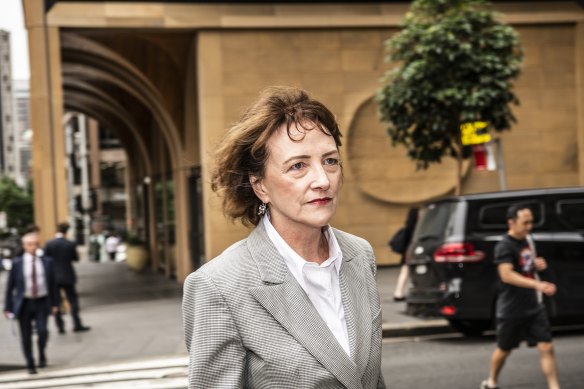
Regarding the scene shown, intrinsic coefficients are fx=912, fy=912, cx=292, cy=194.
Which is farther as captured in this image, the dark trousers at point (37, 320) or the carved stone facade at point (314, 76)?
the carved stone facade at point (314, 76)

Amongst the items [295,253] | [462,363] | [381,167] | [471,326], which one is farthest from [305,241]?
[381,167]

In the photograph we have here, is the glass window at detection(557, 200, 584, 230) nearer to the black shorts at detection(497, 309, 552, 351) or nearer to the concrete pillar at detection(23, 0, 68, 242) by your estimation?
the black shorts at detection(497, 309, 552, 351)

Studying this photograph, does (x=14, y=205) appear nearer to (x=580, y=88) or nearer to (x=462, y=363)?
(x=580, y=88)

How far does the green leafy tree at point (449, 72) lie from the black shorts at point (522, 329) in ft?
25.0

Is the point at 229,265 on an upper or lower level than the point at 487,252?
upper

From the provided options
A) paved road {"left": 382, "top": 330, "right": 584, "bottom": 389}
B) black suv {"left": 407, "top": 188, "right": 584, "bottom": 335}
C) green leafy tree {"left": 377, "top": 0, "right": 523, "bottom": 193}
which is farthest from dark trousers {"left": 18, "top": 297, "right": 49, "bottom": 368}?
green leafy tree {"left": 377, "top": 0, "right": 523, "bottom": 193}

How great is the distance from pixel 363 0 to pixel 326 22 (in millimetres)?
1126

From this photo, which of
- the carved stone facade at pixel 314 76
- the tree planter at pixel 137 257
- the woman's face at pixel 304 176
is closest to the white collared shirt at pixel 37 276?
the carved stone facade at pixel 314 76

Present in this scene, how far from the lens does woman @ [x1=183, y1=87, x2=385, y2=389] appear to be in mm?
2328

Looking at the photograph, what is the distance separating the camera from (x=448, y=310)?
1109cm

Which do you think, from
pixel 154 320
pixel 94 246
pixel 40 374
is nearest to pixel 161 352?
pixel 40 374

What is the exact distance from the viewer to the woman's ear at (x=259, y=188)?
2.59m

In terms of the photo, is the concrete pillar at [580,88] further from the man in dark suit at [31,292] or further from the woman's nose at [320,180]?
the woman's nose at [320,180]

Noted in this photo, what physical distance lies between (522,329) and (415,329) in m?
4.31
